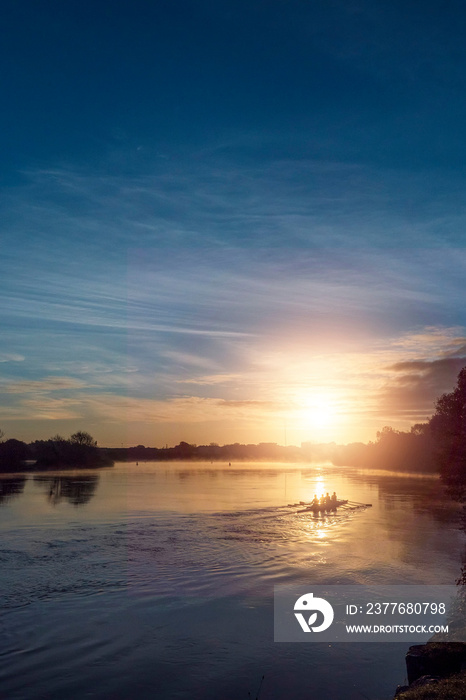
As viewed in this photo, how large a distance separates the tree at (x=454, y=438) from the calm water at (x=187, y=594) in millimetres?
5690

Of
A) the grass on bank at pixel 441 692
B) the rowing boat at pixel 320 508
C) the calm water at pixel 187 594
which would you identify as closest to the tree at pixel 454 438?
the calm water at pixel 187 594

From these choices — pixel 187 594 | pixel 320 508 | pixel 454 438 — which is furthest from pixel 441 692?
pixel 320 508

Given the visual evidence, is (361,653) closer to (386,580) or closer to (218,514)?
(386,580)

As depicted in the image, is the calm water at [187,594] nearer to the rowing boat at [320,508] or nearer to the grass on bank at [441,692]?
the grass on bank at [441,692]

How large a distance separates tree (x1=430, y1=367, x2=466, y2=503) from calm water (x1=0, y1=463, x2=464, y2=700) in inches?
224

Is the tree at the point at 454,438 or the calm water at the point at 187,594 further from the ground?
Result: the tree at the point at 454,438

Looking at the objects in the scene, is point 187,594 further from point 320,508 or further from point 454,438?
point 320,508

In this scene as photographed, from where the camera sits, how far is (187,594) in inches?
1146

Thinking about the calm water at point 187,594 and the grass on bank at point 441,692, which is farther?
the calm water at point 187,594

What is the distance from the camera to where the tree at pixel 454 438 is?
35.2 m

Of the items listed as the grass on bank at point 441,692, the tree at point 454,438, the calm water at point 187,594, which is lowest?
the calm water at point 187,594

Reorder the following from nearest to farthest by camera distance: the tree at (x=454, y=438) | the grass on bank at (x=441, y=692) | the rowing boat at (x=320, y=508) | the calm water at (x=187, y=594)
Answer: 1. the grass on bank at (x=441, y=692)
2. the calm water at (x=187, y=594)
3. the tree at (x=454, y=438)
4. the rowing boat at (x=320, y=508)

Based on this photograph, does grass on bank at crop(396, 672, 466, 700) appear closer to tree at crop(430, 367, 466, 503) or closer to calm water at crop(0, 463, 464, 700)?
calm water at crop(0, 463, 464, 700)

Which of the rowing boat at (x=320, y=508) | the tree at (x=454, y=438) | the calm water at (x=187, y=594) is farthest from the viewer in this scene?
the rowing boat at (x=320, y=508)
